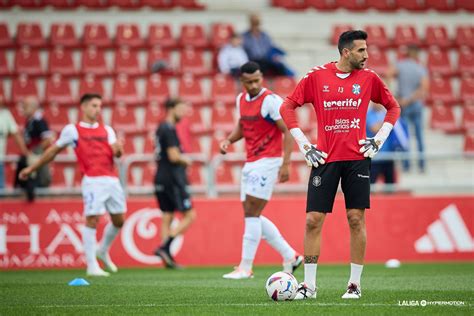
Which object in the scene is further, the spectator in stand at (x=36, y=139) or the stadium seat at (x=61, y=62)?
the stadium seat at (x=61, y=62)

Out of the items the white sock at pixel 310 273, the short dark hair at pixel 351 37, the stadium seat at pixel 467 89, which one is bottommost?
the white sock at pixel 310 273

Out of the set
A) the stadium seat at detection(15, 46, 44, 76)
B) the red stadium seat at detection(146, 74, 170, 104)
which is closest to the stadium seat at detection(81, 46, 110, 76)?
the stadium seat at detection(15, 46, 44, 76)

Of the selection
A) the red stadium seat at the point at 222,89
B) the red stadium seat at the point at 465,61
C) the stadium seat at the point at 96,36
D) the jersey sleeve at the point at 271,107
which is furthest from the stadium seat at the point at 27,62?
the jersey sleeve at the point at 271,107

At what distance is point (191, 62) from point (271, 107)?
10000 millimetres

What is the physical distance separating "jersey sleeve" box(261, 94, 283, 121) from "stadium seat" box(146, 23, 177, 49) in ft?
33.8

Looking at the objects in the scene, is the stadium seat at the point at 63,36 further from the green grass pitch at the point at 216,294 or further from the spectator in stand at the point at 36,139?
the green grass pitch at the point at 216,294

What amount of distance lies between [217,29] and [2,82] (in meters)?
5.08

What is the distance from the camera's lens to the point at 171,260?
610 inches

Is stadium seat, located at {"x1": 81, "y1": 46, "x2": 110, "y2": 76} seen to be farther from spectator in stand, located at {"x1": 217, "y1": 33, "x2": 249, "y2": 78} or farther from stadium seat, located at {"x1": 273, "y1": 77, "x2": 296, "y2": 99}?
stadium seat, located at {"x1": 273, "y1": 77, "x2": 296, "y2": 99}

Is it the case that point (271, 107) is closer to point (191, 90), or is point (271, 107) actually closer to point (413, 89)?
point (413, 89)

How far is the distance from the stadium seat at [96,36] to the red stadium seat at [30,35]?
0.97 m

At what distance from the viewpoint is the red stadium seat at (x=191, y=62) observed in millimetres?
21766

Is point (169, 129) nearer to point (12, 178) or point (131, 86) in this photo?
point (12, 178)

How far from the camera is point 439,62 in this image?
926 inches
